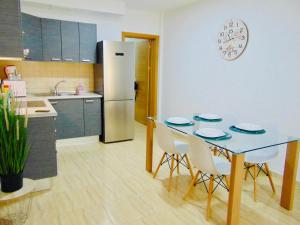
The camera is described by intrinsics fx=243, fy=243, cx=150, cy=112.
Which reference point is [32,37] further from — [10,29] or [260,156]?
[260,156]

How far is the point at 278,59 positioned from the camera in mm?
3029

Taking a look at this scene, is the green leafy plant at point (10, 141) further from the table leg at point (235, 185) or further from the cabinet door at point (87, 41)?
the cabinet door at point (87, 41)

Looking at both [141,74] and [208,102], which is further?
[141,74]

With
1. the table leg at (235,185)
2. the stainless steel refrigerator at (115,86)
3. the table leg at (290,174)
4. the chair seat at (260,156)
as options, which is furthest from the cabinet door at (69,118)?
the table leg at (290,174)

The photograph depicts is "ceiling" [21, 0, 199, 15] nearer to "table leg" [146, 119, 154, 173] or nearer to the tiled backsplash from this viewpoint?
the tiled backsplash

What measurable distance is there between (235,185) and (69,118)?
9.72 feet

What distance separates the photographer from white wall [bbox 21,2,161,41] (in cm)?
407

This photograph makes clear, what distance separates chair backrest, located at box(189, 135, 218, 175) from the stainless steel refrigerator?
232 cm

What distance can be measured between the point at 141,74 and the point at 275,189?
13.9 feet

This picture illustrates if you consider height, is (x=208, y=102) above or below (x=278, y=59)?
below

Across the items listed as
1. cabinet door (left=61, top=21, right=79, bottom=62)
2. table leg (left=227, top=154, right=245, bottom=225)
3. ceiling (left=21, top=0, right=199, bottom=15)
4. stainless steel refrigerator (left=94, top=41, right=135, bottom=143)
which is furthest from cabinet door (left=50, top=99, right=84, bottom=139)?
table leg (left=227, top=154, right=245, bottom=225)

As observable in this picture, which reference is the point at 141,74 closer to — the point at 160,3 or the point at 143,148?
the point at 160,3

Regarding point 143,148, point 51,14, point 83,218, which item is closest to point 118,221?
point 83,218

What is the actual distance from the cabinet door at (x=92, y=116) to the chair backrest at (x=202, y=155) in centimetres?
240
